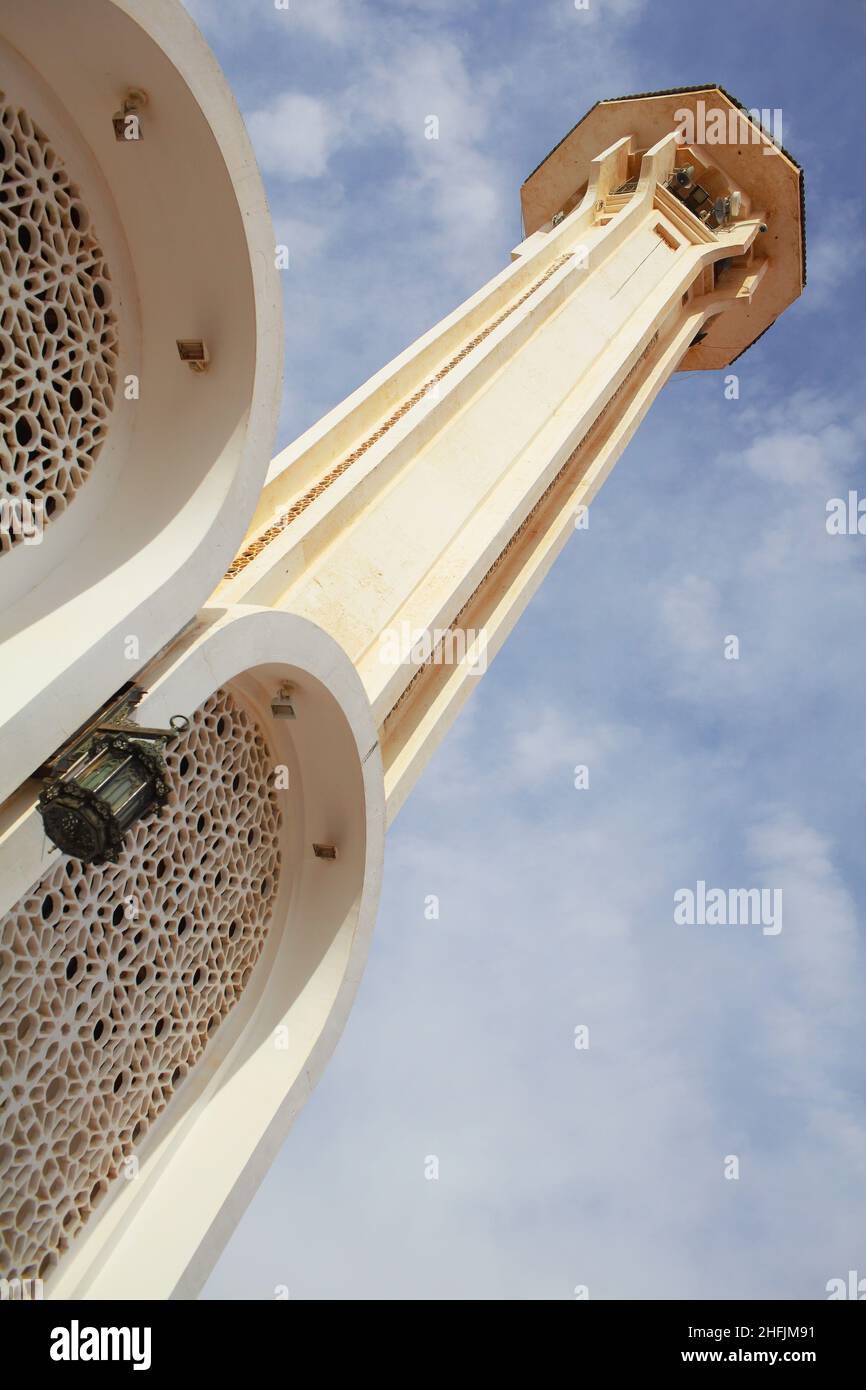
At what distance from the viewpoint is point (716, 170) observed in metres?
18.1

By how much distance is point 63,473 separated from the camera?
243 inches

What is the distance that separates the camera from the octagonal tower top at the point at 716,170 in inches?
694

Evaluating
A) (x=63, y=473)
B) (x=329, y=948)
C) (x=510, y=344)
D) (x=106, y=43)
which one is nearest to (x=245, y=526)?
(x=63, y=473)

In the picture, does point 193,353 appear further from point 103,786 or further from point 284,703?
point 103,786

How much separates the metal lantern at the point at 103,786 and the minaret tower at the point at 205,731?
15 millimetres

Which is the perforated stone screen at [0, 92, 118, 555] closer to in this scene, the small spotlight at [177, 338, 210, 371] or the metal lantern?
the small spotlight at [177, 338, 210, 371]

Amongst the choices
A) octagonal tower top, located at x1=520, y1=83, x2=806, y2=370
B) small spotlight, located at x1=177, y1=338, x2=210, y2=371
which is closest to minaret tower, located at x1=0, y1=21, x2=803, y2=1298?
small spotlight, located at x1=177, y1=338, x2=210, y2=371

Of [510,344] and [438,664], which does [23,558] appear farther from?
[510,344]

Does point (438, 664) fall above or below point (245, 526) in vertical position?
above

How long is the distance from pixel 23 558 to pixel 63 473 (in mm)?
634

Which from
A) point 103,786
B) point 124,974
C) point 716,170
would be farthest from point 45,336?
point 716,170

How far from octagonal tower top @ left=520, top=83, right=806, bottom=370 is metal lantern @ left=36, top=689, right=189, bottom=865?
1625 cm

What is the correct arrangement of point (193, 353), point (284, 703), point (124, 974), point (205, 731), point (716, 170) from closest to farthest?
point (193, 353) → point (124, 974) → point (205, 731) → point (284, 703) → point (716, 170)

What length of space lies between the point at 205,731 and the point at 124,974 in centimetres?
174
